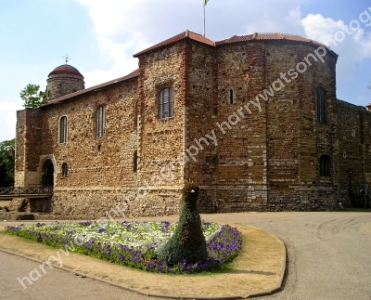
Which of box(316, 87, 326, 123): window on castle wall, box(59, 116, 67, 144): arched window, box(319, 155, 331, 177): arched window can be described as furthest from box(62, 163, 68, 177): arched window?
box(316, 87, 326, 123): window on castle wall

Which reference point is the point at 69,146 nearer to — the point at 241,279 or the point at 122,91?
the point at 122,91

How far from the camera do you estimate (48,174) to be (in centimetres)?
3653

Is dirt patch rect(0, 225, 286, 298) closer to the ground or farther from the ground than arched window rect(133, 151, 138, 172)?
closer to the ground

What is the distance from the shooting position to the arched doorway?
1422 inches

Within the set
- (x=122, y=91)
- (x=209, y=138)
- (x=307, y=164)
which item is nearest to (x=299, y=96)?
Answer: (x=307, y=164)

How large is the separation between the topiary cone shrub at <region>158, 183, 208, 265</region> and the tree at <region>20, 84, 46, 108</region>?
129 ft

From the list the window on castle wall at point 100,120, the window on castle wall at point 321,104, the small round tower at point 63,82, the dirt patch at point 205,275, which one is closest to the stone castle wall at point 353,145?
the window on castle wall at point 321,104

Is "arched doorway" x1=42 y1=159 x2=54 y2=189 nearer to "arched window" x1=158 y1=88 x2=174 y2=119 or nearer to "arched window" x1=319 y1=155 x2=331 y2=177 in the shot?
"arched window" x1=158 y1=88 x2=174 y2=119

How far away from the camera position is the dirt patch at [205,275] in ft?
23.2

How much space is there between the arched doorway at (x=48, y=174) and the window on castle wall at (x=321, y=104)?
2323 cm

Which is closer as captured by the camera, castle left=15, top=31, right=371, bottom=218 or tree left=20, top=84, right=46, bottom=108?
castle left=15, top=31, right=371, bottom=218

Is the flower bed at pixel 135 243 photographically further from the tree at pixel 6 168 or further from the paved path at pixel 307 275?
the tree at pixel 6 168

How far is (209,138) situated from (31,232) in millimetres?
11454

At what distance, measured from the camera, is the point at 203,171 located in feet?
71.3
